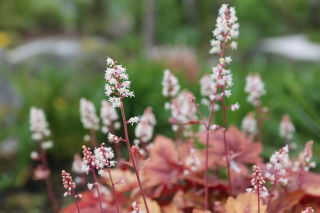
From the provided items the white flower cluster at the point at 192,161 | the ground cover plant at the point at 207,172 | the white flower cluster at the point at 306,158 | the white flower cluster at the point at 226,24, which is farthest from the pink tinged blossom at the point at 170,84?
the white flower cluster at the point at 306,158

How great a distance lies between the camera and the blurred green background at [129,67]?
3133 millimetres

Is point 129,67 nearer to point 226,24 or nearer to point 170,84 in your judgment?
point 170,84

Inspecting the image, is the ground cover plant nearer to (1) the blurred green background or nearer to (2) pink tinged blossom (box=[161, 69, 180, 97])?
(2) pink tinged blossom (box=[161, 69, 180, 97])

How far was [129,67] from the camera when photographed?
4379 mm

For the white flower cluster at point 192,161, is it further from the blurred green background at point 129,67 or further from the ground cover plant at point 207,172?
the blurred green background at point 129,67

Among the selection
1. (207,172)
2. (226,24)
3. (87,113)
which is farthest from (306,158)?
(87,113)

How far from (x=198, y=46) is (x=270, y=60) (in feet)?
10.3

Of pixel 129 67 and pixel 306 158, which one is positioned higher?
pixel 129 67

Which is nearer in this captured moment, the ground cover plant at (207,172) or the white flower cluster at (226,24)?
the white flower cluster at (226,24)

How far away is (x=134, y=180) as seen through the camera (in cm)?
181

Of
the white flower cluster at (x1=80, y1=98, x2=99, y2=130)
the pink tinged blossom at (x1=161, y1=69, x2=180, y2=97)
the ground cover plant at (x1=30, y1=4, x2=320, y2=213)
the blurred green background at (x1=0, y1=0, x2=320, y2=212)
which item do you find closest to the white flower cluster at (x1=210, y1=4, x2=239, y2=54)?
the ground cover plant at (x1=30, y1=4, x2=320, y2=213)

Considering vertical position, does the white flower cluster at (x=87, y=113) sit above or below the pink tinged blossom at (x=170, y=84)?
below

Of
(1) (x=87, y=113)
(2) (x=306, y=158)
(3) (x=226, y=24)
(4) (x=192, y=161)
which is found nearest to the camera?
(3) (x=226, y=24)

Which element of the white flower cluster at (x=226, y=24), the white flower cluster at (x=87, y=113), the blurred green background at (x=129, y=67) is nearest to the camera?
the white flower cluster at (x=226, y=24)
